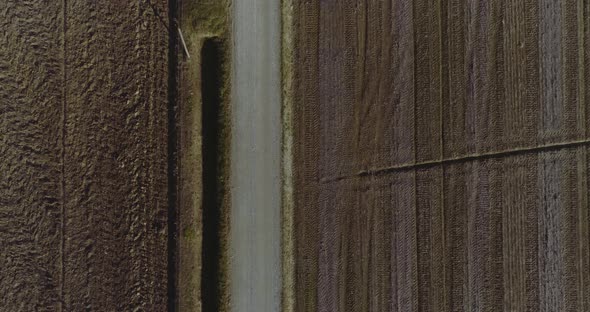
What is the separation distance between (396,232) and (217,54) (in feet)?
10.5

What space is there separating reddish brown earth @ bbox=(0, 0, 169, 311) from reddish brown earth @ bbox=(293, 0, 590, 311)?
1.85m

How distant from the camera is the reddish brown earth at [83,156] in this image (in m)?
5.91

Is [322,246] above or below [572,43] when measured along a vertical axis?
below

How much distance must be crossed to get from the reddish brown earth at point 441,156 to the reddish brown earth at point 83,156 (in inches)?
72.8

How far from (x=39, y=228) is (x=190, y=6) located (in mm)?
3346

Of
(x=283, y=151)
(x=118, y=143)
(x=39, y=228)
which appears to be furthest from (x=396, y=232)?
(x=39, y=228)

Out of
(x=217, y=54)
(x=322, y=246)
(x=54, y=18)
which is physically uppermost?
(x=54, y=18)

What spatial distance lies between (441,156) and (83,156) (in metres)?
4.50

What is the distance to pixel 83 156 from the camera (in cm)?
596

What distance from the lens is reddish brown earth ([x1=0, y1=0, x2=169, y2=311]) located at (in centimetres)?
591

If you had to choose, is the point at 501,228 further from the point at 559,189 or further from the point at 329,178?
the point at 329,178

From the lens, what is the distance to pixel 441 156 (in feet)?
19.8

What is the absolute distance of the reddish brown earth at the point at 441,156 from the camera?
5.98 meters

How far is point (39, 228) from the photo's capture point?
5910mm
